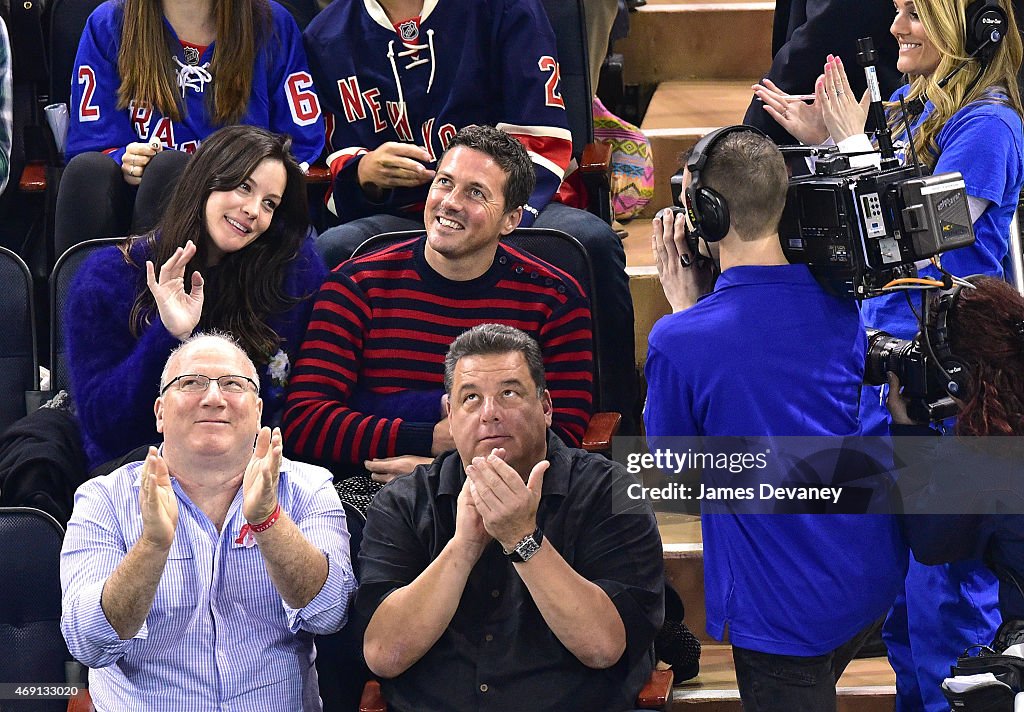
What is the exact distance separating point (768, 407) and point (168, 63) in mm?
1741

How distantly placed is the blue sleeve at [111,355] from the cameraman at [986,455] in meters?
1.29

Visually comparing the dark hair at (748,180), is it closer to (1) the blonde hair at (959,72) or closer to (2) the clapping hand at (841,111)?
(2) the clapping hand at (841,111)

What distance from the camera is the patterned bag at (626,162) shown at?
3488 millimetres

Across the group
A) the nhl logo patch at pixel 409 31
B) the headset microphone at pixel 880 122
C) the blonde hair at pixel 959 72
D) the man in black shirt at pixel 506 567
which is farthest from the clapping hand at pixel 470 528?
the nhl logo patch at pixel 409 31

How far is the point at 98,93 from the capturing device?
3.09 m

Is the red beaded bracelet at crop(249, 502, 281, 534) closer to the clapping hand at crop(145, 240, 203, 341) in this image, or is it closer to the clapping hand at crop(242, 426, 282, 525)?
the clapping hand at crop(242, 426, 282, 525)

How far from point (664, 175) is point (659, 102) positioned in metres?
0.36

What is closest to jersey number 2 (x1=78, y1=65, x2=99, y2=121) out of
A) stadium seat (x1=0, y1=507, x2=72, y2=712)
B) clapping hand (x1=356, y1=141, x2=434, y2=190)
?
clapping hand (x1=356, y1=141, x2=434, y2=190)

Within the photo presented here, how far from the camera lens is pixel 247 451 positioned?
7.11 ft

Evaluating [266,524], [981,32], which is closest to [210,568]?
[266,524]

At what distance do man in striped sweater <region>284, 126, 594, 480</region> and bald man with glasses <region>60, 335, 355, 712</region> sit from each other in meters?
0.26

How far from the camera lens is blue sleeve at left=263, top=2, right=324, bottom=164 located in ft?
10.2

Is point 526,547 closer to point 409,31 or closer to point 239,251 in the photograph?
point 239,251

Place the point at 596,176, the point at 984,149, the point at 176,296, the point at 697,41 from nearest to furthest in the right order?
1. the point at 984,149
2. the point at 176,296
3. the point at 596,176
4. the point at 697,41
